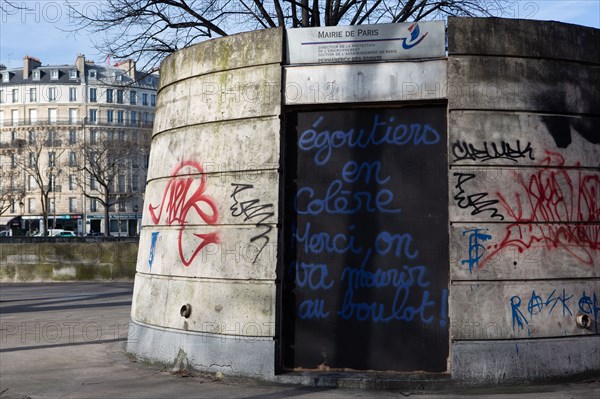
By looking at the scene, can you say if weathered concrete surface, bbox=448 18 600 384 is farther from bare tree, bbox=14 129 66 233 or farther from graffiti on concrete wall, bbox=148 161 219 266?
bare tree, bbox=14 129 66 233

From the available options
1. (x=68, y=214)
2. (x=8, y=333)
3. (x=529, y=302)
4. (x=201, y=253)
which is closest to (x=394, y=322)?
(x=529, y=302)

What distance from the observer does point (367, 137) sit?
8.98 m

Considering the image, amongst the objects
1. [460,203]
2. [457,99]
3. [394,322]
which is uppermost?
[457,99]

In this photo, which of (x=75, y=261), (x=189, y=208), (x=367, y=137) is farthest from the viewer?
(x=75, y=261)

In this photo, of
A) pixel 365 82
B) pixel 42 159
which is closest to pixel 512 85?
pixel 365 82

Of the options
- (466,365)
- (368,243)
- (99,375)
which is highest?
(368,243)

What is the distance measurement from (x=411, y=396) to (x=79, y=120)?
85970 millimetres

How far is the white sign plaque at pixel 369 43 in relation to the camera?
8781mm

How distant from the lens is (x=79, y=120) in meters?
88.4

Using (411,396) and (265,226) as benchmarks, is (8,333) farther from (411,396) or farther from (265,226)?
(411,396)

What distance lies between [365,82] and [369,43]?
48 cm

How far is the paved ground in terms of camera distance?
8.04 meters

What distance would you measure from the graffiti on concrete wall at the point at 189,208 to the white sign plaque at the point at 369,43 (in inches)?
79.3

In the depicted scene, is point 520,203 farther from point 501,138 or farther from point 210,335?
point 210,335
